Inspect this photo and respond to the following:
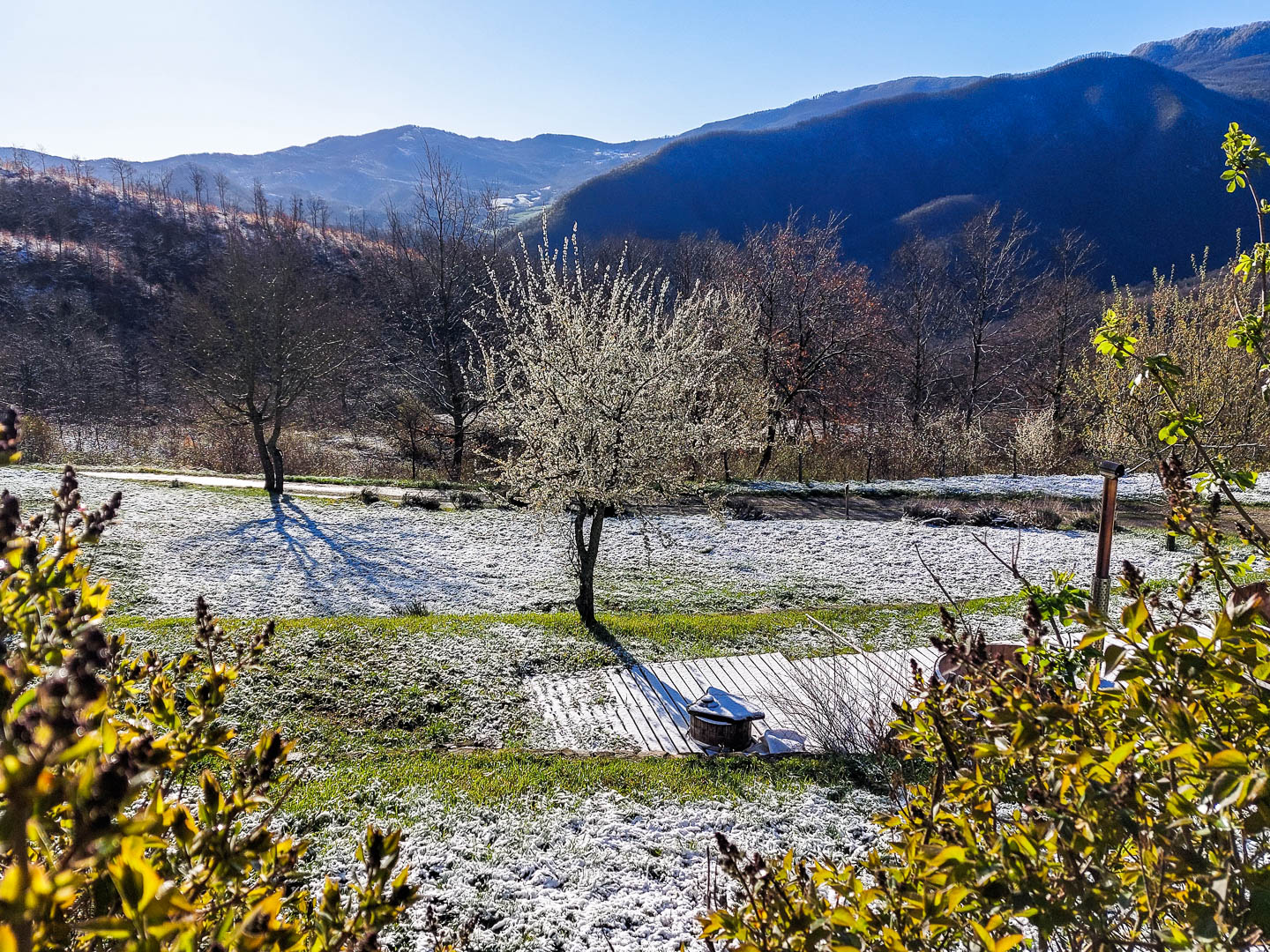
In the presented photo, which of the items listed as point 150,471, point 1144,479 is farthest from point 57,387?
point 1144,479

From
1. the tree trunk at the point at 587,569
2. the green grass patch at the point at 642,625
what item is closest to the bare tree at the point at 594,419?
the tree trunk at the point at 587,569

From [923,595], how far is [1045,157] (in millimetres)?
108883

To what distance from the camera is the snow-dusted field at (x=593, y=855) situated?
384cm

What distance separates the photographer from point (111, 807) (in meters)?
0.62

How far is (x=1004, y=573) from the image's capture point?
11.9 metres

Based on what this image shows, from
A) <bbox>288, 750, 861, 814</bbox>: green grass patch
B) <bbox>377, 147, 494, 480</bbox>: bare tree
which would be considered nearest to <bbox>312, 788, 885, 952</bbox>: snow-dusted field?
<bbox>288, 750, 861, 814</bbox>: green grass patch

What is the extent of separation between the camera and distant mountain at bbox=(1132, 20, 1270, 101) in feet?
393

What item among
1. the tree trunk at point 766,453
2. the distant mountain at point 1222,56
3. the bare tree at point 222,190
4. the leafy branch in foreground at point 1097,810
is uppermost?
the distant mountain at point 1222,56

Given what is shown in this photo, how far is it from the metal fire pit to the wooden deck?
147mm

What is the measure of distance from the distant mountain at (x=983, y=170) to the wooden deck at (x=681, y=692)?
267 ft

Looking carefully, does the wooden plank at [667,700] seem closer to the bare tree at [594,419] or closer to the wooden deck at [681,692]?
the wooden deck at [681,692]

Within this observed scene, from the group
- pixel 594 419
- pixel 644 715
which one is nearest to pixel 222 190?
pixel 594 419

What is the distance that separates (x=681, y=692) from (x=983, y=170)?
113504 mm

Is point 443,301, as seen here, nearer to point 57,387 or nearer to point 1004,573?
point 1004,573
